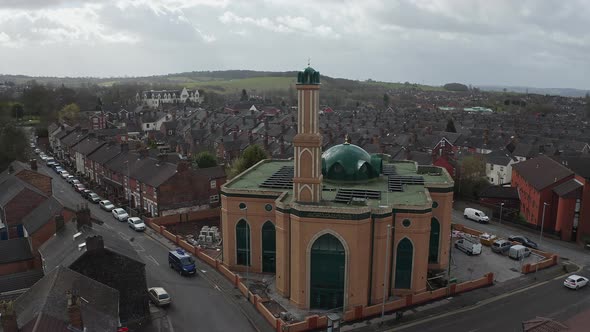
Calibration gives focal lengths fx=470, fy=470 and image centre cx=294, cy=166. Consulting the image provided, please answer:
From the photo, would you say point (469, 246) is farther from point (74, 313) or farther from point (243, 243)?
point (74, 313)

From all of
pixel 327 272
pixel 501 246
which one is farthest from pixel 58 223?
pixel 501 246

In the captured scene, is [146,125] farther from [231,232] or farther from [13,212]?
[231,232]

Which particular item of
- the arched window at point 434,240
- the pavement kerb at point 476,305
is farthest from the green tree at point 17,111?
the pavement kerb at point 476,305

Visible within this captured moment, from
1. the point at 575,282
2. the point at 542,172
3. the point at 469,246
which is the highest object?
the point at 542,172

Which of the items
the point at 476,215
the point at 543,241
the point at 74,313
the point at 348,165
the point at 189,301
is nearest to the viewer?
the point at 74,313

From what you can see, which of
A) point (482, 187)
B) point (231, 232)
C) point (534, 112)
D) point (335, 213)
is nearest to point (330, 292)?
point (335, 213)

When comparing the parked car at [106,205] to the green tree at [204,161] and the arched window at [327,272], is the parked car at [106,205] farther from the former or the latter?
the arched window at [327,272]
